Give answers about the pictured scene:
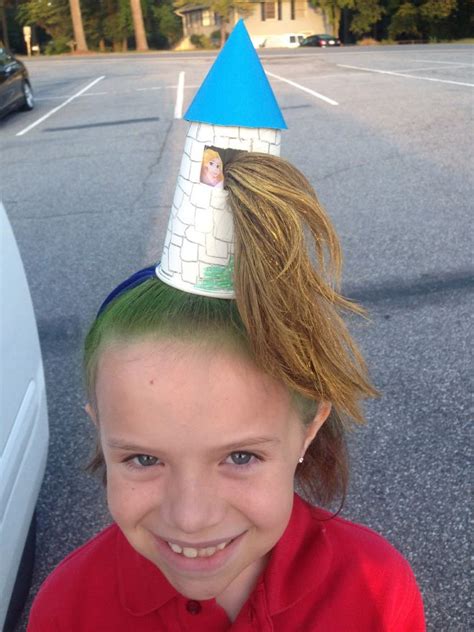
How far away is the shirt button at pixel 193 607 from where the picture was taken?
122 centimetres

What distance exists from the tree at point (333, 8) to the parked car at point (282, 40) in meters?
2.25

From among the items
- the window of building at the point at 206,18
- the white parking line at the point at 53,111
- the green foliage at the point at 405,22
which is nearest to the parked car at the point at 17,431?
the white parking line at the point at 53,111

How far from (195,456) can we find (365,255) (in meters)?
3.96

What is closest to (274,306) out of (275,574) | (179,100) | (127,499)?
(127,499)

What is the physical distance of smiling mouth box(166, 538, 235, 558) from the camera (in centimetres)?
114

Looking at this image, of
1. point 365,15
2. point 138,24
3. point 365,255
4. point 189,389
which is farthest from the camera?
point 365,15

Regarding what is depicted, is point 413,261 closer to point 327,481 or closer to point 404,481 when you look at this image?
point 404,481

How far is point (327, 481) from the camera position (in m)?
1.48

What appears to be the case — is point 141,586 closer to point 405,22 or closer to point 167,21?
point 405,22

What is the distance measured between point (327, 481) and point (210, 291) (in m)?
0.59

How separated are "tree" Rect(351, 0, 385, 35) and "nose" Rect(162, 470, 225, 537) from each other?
48100 mm

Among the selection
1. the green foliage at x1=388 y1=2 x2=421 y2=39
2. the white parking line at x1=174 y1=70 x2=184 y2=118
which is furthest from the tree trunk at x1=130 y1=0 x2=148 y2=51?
the white parking line at x1=174 y1=70 x2=184 y2=118

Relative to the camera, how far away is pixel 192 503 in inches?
42.8

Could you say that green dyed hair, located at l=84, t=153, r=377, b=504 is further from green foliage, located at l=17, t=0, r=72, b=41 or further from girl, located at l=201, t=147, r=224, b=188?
green foliage, located at l=17, t=0, r=72, b=41
